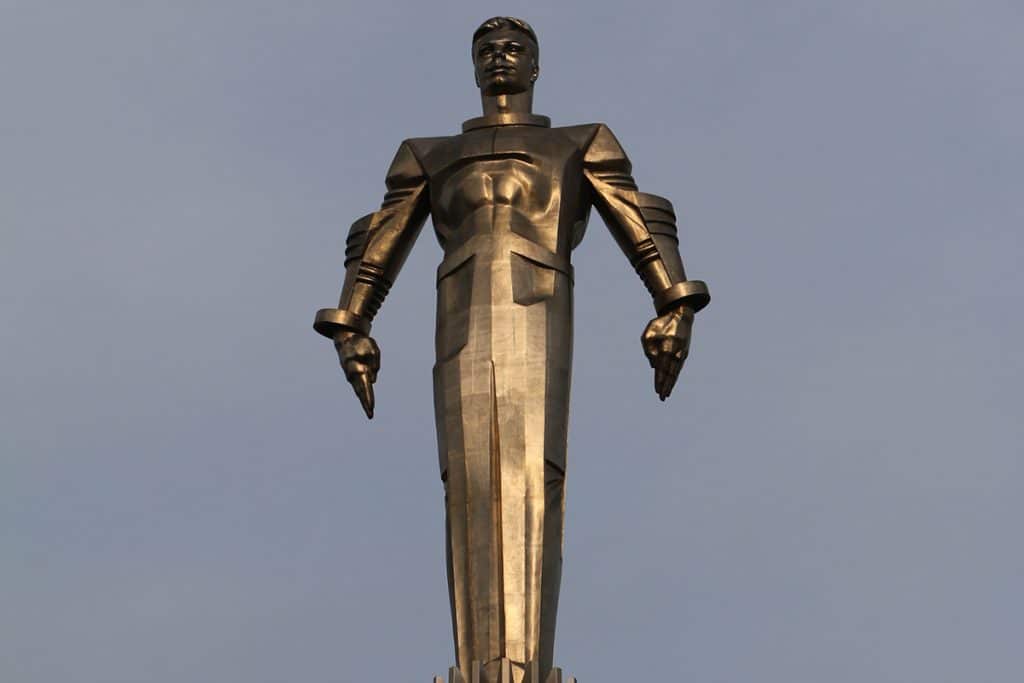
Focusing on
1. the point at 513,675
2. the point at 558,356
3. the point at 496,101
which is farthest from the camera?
the point at 496,101

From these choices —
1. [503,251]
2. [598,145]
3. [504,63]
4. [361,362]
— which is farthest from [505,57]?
[361,362]

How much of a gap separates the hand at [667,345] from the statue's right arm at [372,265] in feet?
6.06

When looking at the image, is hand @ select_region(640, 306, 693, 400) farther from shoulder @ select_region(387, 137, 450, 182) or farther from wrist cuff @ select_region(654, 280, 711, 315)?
shoulder @ select_region(387, 137, 450, 182)

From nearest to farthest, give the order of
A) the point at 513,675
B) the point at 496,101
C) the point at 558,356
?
1. the point at 513,675
2. the point at 558,356
3. the point at 496,101

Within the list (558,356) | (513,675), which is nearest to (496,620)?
(513,675)

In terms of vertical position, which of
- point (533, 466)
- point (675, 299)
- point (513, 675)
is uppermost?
point (675, 299)

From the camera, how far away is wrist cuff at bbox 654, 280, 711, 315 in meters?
16.9

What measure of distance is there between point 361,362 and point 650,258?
2012 millimetres

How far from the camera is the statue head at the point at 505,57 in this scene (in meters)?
17.9

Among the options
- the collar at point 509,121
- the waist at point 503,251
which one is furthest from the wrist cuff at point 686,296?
the collar at point 509,121

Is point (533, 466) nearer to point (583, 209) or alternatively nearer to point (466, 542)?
point (466, 542)

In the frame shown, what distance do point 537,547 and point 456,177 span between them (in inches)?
107

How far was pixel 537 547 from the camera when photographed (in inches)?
643

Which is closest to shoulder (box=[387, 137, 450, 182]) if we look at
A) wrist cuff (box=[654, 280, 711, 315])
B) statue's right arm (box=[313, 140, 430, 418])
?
statue's right arm (box=[313, 140, 430, 418])
